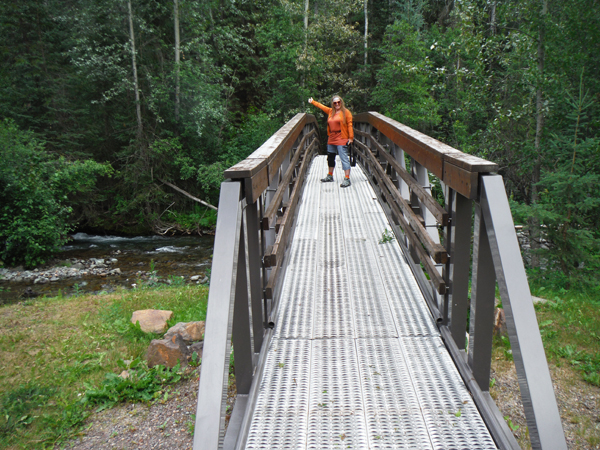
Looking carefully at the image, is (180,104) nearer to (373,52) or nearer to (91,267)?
(91,267)

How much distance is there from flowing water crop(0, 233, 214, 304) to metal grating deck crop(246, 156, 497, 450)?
7.16 m

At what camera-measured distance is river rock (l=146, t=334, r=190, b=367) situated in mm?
3980

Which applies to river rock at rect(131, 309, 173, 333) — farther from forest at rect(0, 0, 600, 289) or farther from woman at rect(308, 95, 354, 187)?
forest at rect(0, 0, 600, 289)

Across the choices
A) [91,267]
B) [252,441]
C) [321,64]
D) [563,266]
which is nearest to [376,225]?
[563,266]

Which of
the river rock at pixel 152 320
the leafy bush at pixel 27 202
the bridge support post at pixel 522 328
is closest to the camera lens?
the bridge support post at pixel 522 328

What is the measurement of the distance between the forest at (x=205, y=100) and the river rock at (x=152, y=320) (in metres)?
5.56

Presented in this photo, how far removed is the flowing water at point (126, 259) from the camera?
38.6 feet

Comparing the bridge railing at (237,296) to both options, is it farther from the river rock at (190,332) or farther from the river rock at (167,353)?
the river rock at (190,332)

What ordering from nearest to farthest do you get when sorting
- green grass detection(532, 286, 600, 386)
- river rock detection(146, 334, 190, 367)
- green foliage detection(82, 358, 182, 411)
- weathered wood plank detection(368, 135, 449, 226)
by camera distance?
weathered wood plank detection(368, 135, 449, 226) → green foliage detection(82, 358, 182, 411) → green grass detection(532, 286, 600, 386) → river rock detection(146, 334, 190, 367)

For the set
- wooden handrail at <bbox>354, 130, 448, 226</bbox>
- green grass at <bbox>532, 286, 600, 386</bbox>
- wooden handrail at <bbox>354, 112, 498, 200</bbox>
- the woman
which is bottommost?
green grass at <bbox>532, 286, 600, 386</bbox>

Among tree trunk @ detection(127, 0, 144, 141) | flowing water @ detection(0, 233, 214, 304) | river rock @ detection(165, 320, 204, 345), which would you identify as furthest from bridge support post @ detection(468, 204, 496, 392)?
tree trunk @ detection(127, 0, 144, 141)

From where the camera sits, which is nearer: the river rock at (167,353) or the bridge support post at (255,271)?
the bridge support post at (255,271)

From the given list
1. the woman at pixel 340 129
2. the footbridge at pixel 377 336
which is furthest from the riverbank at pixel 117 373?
the woman at pixel 340 129

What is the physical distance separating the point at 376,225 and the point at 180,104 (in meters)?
16.6
